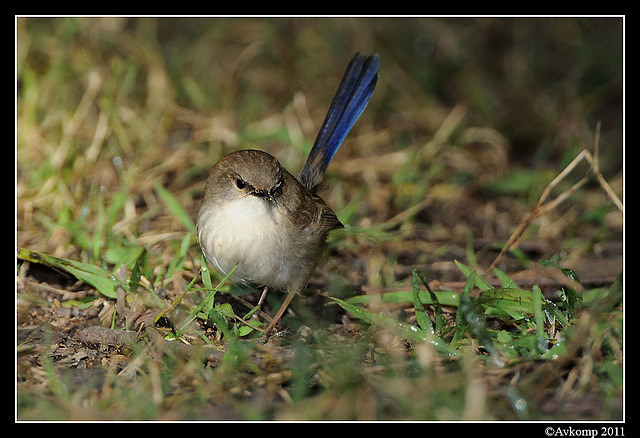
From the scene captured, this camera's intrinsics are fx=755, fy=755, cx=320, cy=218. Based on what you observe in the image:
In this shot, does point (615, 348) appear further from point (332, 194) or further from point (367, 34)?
point (367, 34)

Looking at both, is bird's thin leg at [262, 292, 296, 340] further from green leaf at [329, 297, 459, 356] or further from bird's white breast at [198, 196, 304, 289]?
green leaf at [329, 297, 459, 356]

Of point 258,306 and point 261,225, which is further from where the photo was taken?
point 258,306

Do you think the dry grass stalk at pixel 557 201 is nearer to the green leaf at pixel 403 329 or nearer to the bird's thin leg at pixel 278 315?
the green leaf at pixel 403 329

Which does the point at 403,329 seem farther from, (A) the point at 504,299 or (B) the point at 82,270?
(B) the point at 82,270

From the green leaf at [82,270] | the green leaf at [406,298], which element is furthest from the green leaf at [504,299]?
the green leaf at [82,270]

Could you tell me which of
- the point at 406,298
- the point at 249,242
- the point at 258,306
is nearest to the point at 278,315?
the point at 258,306

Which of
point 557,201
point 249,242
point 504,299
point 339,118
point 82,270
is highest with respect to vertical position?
point 339,118
